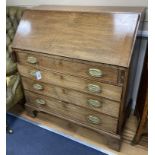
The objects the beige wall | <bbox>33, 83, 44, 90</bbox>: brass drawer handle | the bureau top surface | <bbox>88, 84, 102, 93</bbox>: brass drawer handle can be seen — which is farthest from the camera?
<bbox>33, 83, 44, 90</bbox>: brass drawer handle

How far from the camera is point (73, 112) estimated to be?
147cm

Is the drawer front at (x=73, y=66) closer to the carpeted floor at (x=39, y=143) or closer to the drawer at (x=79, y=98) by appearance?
the drawer at (x=79, y=98)

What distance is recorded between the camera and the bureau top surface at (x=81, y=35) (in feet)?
3.46

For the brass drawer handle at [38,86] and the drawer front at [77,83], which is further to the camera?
the brass drawer handle at [38,86]

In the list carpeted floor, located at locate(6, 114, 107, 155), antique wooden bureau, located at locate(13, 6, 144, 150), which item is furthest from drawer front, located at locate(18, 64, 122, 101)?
carpeted floor, located at locate(6, 114, 107, 155)

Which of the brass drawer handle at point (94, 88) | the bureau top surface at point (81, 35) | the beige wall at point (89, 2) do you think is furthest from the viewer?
the beige wall at point (89, 2)

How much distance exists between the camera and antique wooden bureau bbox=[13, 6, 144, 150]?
1071 millimetres

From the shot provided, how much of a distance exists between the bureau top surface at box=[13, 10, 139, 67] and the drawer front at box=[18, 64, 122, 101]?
178 mm

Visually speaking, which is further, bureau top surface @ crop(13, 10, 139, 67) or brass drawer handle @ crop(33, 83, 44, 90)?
brass drawer handle @ crop(33, 83, 44, 90)

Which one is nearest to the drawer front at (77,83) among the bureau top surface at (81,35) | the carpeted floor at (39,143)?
the bureau top surface at (81,35)

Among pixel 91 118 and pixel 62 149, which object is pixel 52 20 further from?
pixel 62 149

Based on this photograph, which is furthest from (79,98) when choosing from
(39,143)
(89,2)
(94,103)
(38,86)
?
(89,2)

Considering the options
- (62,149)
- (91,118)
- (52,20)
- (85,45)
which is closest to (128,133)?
(91,118)

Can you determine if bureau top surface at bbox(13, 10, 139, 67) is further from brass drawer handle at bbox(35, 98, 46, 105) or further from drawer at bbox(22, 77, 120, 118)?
brass drawer handle at bbox(35, 98, 46, 105)
